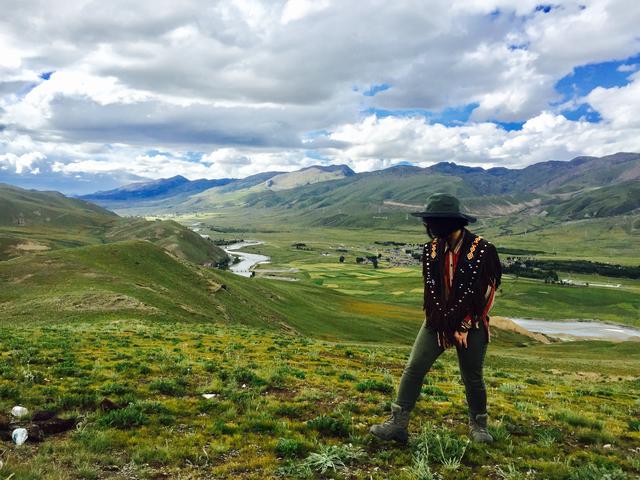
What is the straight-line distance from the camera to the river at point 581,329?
403 ft

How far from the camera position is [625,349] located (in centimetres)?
6550

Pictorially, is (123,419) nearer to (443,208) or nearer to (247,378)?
(247,378)

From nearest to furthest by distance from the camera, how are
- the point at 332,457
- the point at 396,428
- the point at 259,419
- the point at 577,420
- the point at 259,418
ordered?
the point at 332,457 < the point at 396,428 < the point at 259,419 < the point at 259,418 < the point at 577,420

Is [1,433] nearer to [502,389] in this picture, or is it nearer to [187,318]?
[502,389]

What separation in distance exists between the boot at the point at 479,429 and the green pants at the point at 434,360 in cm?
13

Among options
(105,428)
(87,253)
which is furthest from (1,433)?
(87,253)

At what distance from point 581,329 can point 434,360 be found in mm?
152876

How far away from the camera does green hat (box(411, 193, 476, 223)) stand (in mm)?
8891

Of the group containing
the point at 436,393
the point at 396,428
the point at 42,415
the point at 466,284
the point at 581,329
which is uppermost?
the point at 466,284

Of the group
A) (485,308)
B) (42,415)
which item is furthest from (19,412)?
(485,308)

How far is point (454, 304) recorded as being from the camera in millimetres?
8930

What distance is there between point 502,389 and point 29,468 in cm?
1590

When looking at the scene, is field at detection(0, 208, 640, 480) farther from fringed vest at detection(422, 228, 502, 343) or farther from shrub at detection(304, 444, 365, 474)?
fringed vest at detection(422, 228, 502, 343)

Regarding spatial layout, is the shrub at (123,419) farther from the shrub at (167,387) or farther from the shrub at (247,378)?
the shrub at (247,378)
